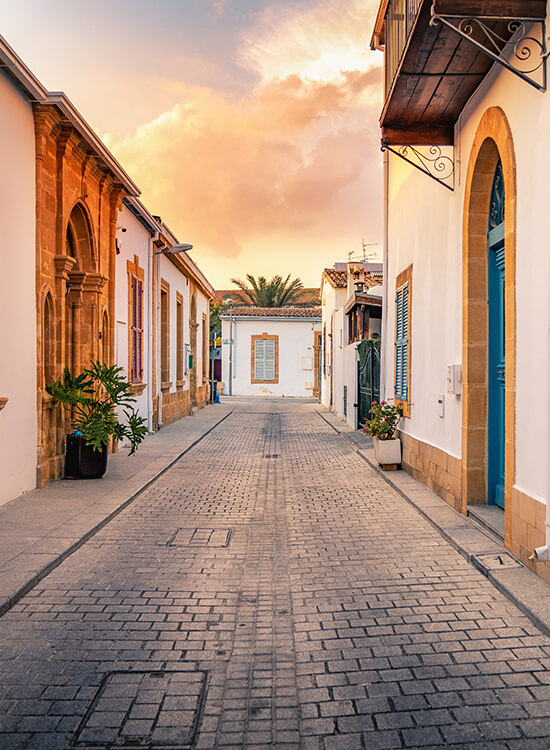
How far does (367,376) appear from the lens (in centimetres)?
1449

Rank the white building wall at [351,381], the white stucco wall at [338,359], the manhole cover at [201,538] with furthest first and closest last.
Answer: the white stucco wall at [338,359], the white building wall at [351,381], the manhole cover at [201,538]

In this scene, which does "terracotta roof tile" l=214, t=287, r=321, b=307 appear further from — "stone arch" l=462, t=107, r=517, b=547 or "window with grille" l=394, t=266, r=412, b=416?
"stone arch" l=462, t=107, r=517, b=547

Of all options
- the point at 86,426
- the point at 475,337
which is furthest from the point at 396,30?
the point at 86,426

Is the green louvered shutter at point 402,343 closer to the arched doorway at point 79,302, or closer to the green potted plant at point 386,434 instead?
the green potted plant at point 386,434

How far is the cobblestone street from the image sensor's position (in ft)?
8.67

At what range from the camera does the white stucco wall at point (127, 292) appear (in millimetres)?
11492

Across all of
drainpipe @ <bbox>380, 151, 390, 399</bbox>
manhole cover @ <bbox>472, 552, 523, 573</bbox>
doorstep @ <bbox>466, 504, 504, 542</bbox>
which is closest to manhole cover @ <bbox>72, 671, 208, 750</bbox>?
manhole cover @ <bbox>472, 552, 523, 573</bbox>


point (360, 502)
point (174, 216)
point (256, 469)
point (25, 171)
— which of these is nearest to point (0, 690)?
A: point (360, 502)

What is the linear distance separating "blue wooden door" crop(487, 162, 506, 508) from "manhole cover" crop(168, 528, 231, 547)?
2687 millimetres

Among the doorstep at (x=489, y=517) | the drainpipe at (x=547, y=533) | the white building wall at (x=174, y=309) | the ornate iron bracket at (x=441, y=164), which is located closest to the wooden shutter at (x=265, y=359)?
the white building wall at (x=174, y=309)

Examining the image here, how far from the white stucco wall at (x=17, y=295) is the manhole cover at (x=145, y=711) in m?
4.21

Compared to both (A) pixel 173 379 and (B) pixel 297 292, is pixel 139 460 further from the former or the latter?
(B) pixel 297 292

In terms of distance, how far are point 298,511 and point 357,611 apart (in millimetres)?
2907

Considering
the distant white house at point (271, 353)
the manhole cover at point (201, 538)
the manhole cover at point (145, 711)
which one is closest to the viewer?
the manhole cover at point (145, 711)
